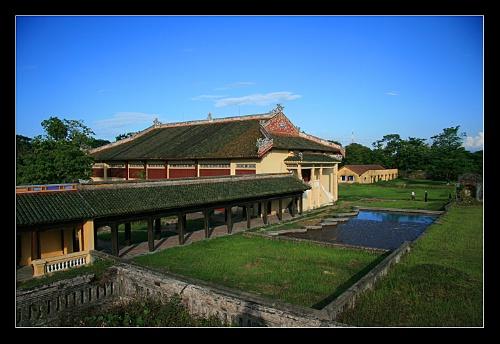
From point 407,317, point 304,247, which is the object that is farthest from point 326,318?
point 304,247

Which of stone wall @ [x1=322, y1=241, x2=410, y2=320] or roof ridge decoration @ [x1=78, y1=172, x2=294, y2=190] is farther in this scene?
roof ridge decoration @ [x1=78, y1=172, x2=294, y2=190]

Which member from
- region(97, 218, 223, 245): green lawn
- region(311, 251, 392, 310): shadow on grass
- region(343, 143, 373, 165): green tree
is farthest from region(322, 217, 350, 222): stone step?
region(343, 143, 373, 165): green tree

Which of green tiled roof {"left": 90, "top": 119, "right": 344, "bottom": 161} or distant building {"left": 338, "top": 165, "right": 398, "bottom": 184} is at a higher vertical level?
green tiled roof {"left": 90, "top": 119, "right": 344, "bottom": 161}

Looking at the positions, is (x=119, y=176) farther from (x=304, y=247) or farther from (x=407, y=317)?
(x=407, y=317)

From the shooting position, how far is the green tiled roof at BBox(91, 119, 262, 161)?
99.6 ft

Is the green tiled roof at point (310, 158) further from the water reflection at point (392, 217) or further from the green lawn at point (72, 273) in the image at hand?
the green lawn at point (72, 273)

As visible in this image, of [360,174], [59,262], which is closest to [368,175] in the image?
[360,174]

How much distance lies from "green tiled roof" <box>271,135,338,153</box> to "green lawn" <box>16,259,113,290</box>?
18.3m

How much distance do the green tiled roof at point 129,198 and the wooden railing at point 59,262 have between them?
5.12 ft

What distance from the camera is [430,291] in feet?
39.5

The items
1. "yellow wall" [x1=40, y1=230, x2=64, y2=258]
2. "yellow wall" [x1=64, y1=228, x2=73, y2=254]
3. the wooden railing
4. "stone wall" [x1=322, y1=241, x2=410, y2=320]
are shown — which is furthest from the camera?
"yellow wall" [x1=64, y1=228, x2=73, y2=254]

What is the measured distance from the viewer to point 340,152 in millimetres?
40375

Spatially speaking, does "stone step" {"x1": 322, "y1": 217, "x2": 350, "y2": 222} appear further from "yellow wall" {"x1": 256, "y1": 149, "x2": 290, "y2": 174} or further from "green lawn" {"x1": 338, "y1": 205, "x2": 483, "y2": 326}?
"green lawn" {"x1": 338, "y1": 205, "x2": 483, "y2": 326}
